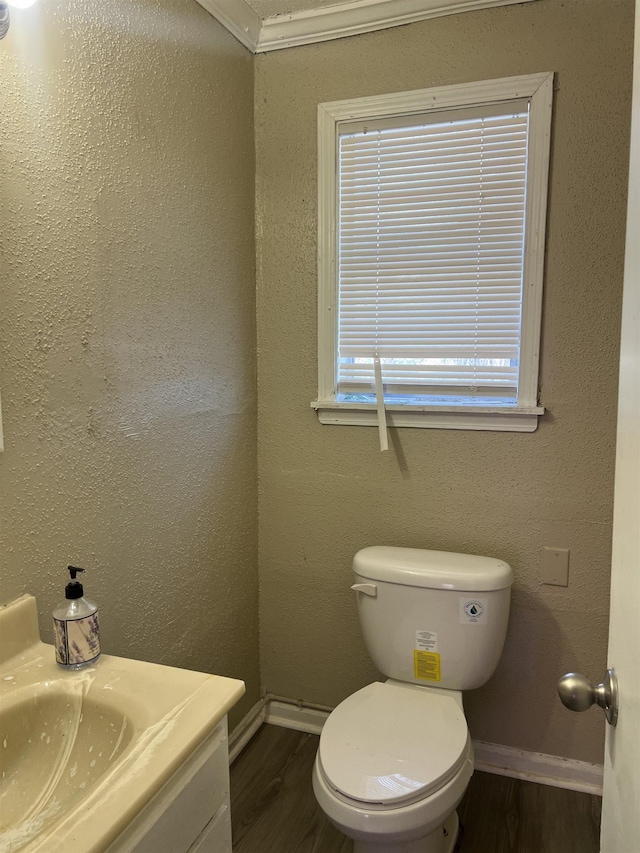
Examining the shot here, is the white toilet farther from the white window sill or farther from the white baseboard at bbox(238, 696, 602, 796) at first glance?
the white window sill

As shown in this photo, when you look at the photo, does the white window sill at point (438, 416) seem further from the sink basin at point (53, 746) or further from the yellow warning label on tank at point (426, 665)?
the sink basin at point (53, 746)

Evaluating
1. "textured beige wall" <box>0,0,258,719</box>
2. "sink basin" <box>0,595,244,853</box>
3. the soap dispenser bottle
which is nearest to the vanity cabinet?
"sink basin" <box>0,595,244,853</box>

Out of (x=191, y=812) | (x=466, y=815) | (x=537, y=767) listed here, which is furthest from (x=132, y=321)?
(x=537, y=767)

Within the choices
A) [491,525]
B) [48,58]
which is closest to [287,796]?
[491,525]

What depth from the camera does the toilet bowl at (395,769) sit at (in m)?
1.25

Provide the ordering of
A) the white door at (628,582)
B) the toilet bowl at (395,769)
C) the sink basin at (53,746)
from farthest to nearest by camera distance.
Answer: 1. the toilet bowl at (395,769)
2. the sink basin at (53,746)
3. the white door at (628,582)

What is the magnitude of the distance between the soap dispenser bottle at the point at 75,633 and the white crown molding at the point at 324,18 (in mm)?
1643

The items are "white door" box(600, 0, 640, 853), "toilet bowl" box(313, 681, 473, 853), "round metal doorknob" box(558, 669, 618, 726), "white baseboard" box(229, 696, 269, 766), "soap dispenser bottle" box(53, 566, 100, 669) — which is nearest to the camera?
"white door" box(600, 0, 640, 853)

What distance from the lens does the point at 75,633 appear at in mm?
1043

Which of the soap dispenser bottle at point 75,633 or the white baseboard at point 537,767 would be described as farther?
the white baseboard at point 537,767

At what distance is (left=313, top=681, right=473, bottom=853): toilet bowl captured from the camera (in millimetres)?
1255

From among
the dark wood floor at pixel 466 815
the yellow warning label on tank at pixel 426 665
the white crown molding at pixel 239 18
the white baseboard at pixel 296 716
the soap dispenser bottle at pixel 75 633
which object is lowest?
the dark wood floor at pixel 466 815

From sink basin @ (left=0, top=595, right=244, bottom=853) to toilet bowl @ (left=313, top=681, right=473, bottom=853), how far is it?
520 mm

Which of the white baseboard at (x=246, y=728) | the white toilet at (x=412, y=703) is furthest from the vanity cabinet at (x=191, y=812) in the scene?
the white baseboard at (x=246, y=728)
